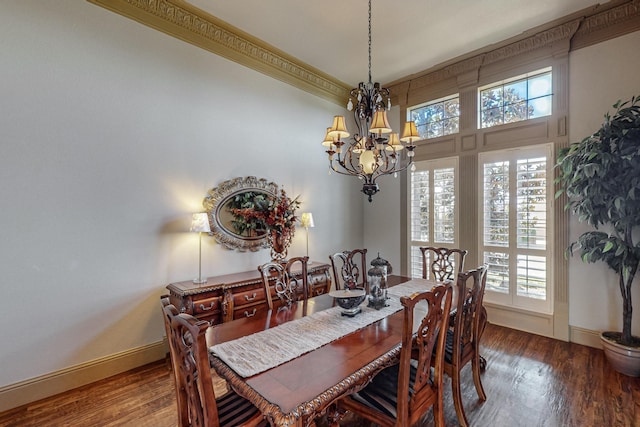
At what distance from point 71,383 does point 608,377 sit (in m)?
4.73

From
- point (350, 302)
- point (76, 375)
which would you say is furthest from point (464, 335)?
point (76, 375)

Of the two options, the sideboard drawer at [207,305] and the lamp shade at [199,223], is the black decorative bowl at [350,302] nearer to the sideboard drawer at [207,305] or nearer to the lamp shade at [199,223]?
the sideboard drawer at [207,305]

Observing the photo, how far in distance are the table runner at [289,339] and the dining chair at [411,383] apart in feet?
1.17

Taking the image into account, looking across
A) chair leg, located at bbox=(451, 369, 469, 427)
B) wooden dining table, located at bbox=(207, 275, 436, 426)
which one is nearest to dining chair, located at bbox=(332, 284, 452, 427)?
wooden dining table, located at bbox=(207, 275, 436, 426)

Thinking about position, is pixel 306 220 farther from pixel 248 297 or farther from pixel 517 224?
pixel 517 224

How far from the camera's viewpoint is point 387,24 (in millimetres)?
3234

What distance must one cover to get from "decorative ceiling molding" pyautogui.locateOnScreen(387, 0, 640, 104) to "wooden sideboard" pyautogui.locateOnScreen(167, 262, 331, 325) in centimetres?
402

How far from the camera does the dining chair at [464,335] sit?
1908mm

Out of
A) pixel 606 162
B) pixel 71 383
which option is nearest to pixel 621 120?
pixel 606 162

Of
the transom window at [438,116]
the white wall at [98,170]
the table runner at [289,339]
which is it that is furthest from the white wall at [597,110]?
the white wall at [98,170]

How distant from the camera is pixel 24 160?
227 centimetres

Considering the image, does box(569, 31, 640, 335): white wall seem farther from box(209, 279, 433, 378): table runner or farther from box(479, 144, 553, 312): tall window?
box(209, 279, 433, 378): table runner

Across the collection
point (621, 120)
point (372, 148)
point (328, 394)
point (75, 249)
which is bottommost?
point (328, 394)

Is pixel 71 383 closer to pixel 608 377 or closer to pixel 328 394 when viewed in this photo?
pixel 328 394
